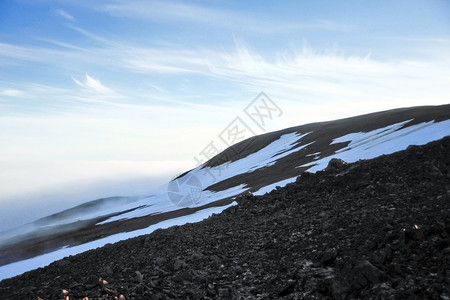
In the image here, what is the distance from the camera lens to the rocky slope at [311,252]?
607 cm

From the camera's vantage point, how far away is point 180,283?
25.6 ft

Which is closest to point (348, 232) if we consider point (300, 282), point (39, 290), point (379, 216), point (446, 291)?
point (379, 216)

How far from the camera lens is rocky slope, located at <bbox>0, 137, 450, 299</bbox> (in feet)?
19.9

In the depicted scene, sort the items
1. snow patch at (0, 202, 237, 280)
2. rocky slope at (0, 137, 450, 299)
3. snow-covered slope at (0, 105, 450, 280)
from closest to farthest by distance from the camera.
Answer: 1. rocky slope at (0, 137, 450, 299)
2. snow patch at (0, 202, 237, 280)
3. snow-covered slope at (0, 105, 450, 280)

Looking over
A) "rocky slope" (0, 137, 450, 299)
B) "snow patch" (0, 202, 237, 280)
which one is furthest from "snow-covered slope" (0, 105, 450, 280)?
"rocky slope" (0, 137, 450, 299)

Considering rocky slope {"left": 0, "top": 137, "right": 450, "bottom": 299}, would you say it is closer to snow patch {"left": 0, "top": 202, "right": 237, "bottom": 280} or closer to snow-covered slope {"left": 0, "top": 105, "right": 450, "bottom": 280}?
snow patch {"left": 0, "top": 202, "right": 237, "bottom": 280}

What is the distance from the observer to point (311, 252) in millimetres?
8008

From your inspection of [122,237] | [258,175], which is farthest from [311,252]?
[258,175]

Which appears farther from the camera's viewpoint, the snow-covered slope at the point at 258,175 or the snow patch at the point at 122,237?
the snow-covered slope at the point at 258,175

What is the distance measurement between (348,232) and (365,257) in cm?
169

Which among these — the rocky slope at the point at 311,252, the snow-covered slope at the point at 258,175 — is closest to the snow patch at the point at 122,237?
the snow-covered slope at the point at 258,175

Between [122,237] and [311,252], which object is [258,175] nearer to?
[122,237]

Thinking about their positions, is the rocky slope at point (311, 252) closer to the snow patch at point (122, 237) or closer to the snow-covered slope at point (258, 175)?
the snow patch at point (122, 237)

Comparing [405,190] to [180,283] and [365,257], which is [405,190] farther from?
[180,283]
